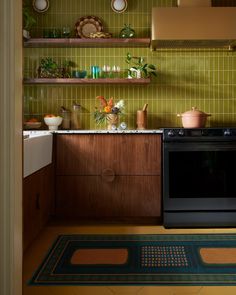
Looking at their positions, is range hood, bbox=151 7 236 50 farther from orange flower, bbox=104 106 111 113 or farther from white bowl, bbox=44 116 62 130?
white bowl, bbox=44 116 62 130

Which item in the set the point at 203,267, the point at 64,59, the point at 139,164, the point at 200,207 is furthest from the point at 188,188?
the point at 64,59

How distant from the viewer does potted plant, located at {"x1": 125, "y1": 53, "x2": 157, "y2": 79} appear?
3574 mm

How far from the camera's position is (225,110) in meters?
3.76

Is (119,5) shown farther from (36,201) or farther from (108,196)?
(36,201)

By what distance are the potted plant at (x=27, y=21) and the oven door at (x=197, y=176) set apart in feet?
5.69

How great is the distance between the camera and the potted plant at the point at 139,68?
3574mm

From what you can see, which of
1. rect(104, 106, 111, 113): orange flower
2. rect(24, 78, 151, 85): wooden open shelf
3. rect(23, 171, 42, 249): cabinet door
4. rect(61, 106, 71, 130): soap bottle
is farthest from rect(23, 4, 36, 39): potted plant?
rect(23, 171, 42, 249): cabinet door

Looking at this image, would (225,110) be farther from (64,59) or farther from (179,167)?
(64,59)

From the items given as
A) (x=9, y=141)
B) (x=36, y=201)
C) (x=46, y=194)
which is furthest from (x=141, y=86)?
(x=9, y=141)

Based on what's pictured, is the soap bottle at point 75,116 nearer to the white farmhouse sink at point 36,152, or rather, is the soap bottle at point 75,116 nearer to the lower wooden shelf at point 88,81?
the lower wooden shelf at point 88,81

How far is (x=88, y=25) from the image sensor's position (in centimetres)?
370

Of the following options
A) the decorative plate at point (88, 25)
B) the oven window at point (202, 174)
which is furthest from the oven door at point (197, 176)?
the decorative plate at point (88, 25)

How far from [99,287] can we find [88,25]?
268cm

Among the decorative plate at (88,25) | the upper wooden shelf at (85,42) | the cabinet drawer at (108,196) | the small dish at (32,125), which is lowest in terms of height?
the cabinet drawer at (108,196)
